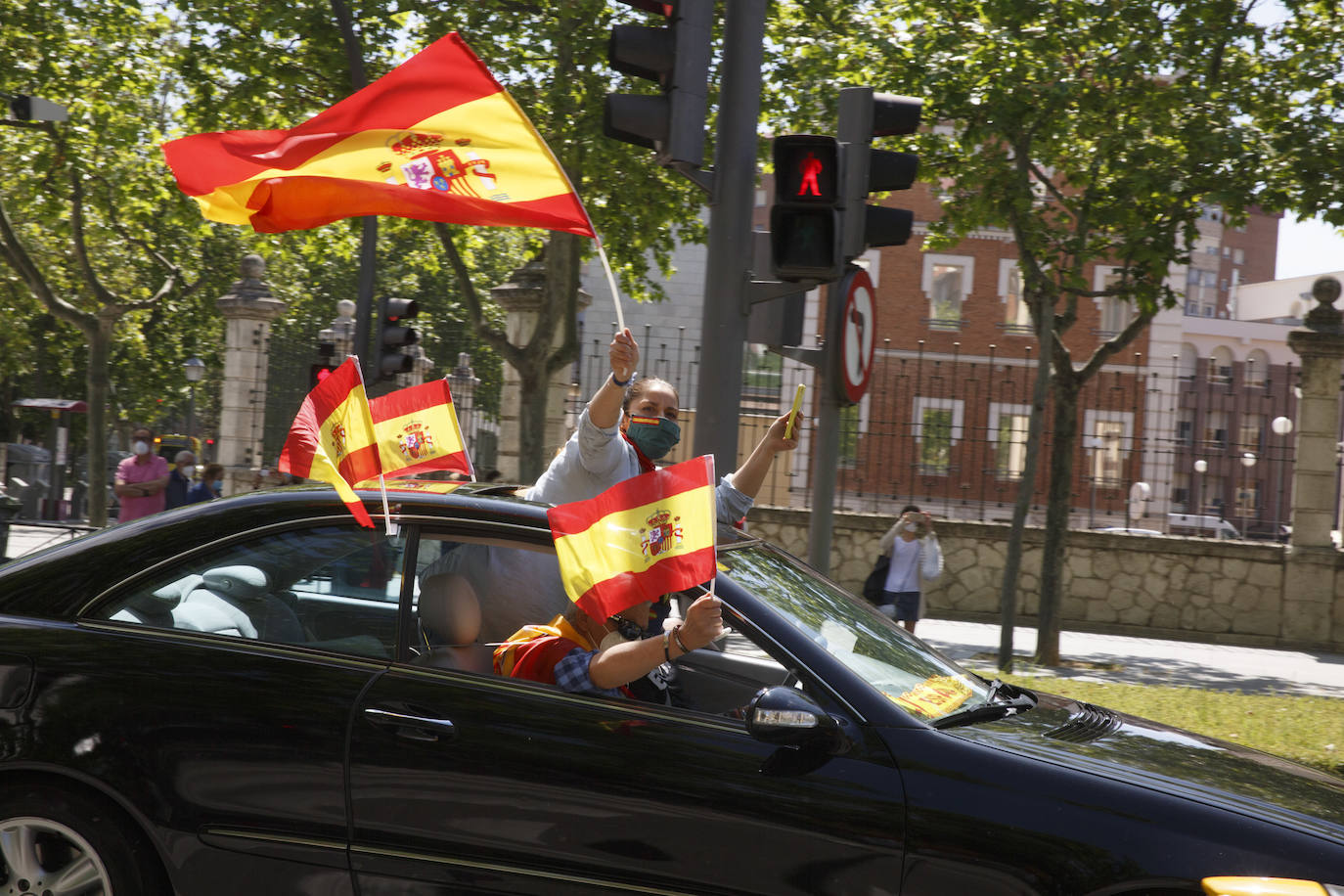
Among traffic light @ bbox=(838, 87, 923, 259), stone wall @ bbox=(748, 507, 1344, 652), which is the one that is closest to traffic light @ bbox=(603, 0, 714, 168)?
traffic light @ bbox=(838, 87, 923, 259)

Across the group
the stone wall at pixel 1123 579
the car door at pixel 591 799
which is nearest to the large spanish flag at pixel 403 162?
the car door at pixel 591 799

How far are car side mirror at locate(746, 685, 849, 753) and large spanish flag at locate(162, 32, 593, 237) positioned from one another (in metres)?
1.83

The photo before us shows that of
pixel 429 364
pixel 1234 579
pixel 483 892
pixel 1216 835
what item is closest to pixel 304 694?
pixel 483 892

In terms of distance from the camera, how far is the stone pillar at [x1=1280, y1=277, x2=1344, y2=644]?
1650 cm

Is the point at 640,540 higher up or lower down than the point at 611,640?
higher up

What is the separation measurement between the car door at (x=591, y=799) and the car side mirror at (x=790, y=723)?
4 cm

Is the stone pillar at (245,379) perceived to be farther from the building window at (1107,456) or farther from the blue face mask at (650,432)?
the blue face mask at (650,432)

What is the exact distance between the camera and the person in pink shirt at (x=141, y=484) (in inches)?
579

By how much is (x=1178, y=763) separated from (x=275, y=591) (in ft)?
8.23

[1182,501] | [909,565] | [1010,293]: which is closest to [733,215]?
[909,565]

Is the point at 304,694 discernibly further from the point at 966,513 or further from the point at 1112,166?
the point at 966,513

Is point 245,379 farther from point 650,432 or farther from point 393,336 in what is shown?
point 650,432

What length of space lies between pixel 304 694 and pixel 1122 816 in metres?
2.08

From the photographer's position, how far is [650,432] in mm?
4918
